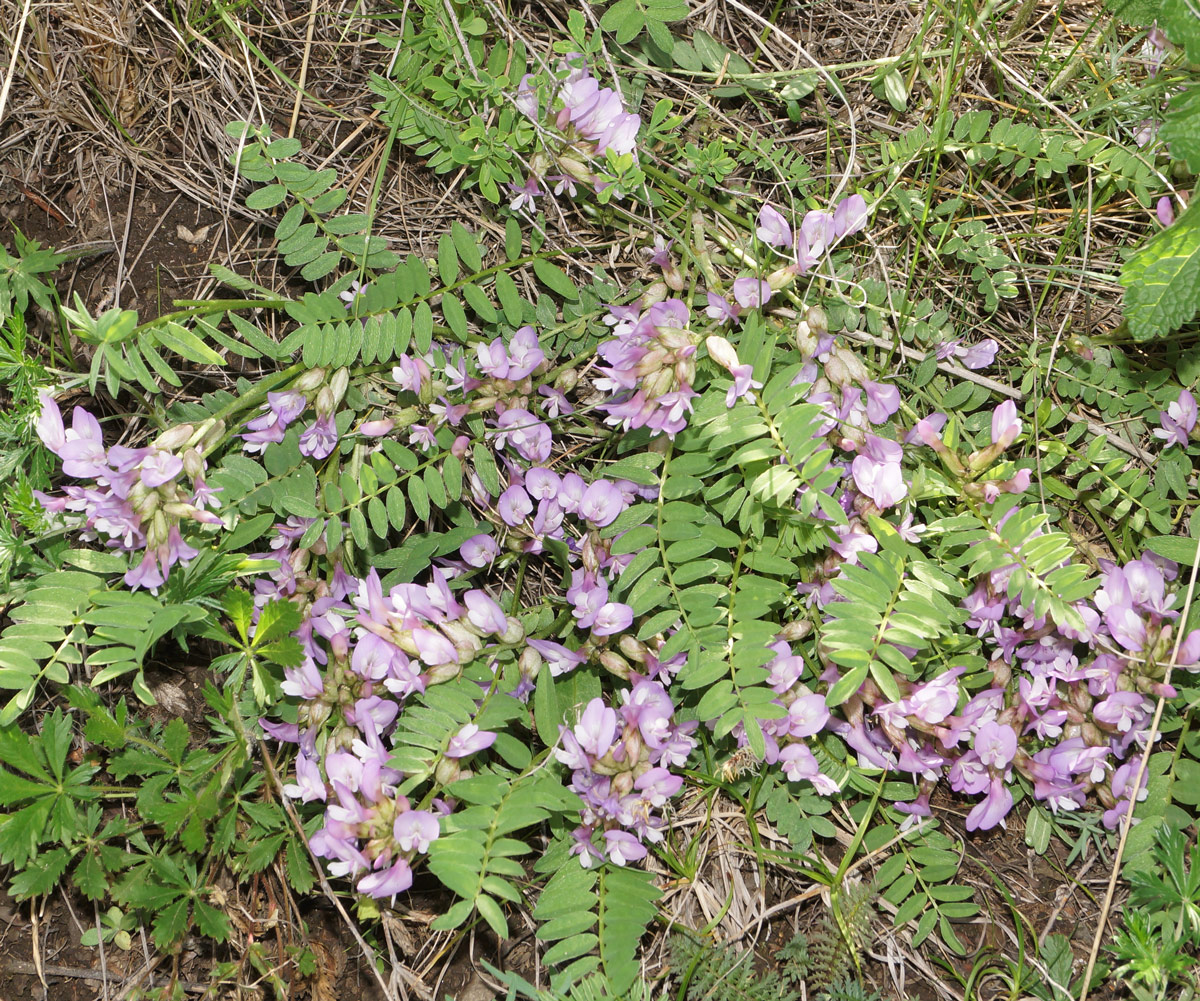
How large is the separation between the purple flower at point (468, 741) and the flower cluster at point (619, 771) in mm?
177

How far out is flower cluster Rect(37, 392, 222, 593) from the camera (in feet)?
7.73

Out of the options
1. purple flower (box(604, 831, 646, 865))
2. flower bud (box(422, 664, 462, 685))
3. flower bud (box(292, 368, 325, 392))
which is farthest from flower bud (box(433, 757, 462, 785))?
flower bud (box(292, 368, 325, 392))

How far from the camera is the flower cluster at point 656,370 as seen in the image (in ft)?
7.80

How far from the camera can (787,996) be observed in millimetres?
2609

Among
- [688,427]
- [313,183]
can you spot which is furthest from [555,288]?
[313,183]

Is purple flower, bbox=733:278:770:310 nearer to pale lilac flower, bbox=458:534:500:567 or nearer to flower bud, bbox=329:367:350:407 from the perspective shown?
pale lilac flower, bbox=458:534:500:567

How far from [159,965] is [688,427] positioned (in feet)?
7.17

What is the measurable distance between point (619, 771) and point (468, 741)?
39cm

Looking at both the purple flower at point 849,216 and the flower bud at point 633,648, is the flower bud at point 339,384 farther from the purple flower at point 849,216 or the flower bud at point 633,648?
the purple flower at point 849,216

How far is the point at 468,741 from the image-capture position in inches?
89.7

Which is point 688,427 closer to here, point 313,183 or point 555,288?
point 555,288

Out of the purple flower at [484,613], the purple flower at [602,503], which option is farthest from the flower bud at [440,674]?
the purple flower at [602,503]

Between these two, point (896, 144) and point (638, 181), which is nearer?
point (638, 181)

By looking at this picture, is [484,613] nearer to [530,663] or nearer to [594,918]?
[530,663]
